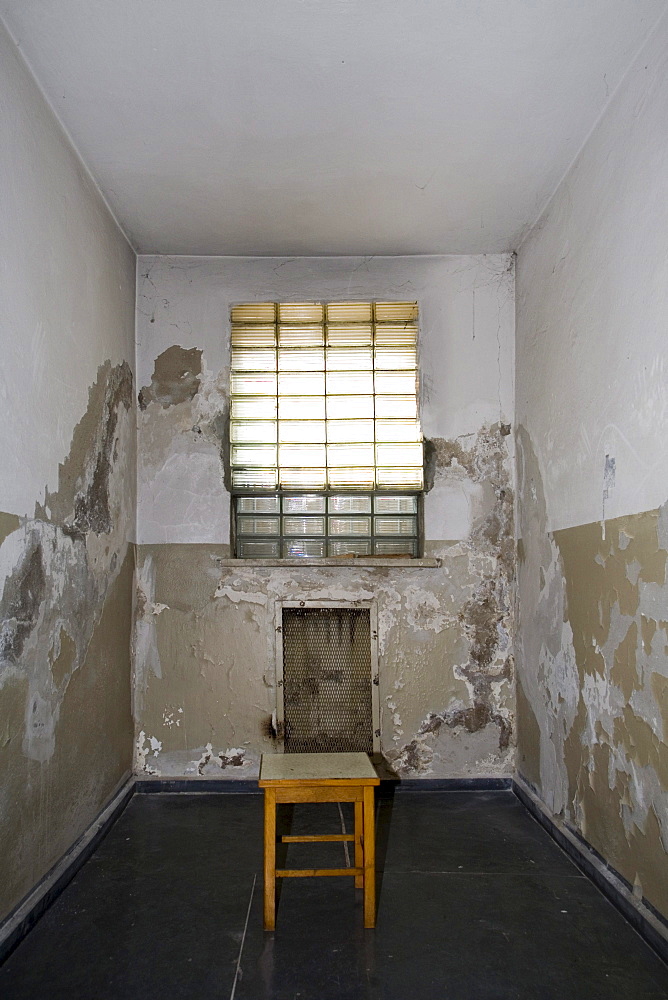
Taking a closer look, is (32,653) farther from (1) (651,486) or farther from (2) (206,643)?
(1) (651,486)

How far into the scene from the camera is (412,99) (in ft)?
10.0

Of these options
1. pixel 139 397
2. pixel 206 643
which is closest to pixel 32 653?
pixel 206 643

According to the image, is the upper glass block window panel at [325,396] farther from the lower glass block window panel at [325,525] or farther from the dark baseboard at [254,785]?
the dark baseboard at [254,785]

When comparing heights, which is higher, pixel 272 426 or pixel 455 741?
pixel 272 426

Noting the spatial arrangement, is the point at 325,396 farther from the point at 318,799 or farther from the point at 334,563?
the point at 318,799

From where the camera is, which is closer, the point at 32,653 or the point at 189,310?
the point at 32,653

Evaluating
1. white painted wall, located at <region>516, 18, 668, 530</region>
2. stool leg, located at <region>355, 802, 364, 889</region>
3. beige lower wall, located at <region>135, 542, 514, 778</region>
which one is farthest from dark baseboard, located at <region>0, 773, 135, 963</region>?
white painted wall, located at <region>516, 18, 668, 530</region>

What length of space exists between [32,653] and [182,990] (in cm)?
124

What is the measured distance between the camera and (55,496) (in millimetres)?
3111

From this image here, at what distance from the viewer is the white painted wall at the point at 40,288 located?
2641mm

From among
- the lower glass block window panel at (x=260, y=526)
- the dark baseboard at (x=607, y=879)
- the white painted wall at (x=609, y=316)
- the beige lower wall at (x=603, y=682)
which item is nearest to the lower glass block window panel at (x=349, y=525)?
the lower glass block window panel at (x=260, y=526)

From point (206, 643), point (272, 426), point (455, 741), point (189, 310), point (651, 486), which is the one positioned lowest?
point (455, 741)

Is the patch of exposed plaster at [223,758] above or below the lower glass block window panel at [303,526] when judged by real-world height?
below

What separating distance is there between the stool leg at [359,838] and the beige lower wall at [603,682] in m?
0.97
